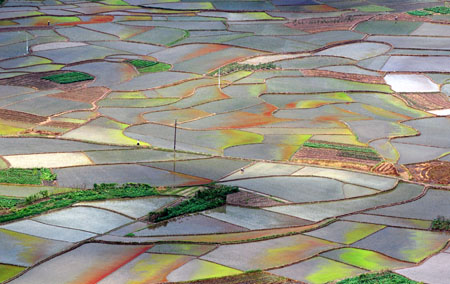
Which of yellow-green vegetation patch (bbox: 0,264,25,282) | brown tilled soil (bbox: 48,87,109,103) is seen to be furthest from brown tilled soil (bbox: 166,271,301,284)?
brown tilled soil (bbox: 48,87,109,103)

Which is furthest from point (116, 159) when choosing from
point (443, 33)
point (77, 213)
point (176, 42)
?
point (443, 33)

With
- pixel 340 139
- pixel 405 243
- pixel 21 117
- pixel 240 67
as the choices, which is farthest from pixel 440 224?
pixel 240 67

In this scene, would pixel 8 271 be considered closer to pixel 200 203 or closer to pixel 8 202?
pixel 8 202

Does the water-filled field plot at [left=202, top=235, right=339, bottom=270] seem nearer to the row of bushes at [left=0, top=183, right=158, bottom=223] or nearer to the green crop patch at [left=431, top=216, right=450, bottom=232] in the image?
the green crop patch at [left=431, top=216, right=450, bottom=232]

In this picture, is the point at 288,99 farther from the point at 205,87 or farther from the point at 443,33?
the point at 443,33

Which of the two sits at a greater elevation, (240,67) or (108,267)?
(240,67)

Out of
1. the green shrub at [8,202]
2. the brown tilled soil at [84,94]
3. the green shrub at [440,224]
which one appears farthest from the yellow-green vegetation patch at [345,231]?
the brown tilled soil at [84,94]
